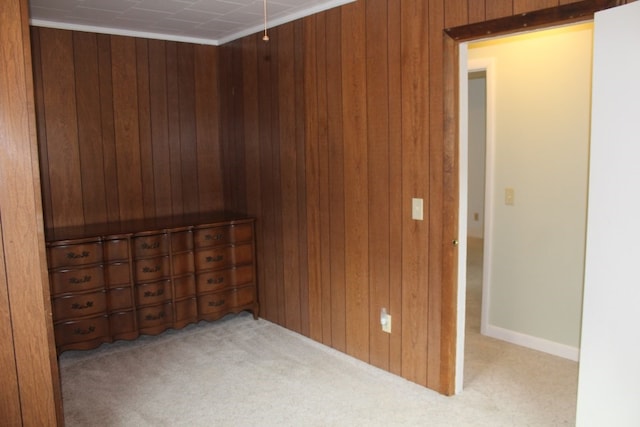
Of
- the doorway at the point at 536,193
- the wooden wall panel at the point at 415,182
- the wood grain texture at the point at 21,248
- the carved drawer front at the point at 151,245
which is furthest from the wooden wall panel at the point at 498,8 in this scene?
the carved drawer front at the point at 151,245

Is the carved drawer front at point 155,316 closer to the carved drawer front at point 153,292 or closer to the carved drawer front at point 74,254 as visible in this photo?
the carved drawer front at point 153,292

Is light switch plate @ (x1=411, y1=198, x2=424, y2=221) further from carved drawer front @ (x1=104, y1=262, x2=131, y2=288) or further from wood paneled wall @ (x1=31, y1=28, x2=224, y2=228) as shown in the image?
wood paneled wall @ (x1=31, y1=28, x2=224, y2=228)

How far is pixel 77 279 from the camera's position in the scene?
11.6 ft

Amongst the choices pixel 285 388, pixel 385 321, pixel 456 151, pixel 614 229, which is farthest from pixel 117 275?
pixel 614 229

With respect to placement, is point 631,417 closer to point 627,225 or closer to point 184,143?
point 627,225

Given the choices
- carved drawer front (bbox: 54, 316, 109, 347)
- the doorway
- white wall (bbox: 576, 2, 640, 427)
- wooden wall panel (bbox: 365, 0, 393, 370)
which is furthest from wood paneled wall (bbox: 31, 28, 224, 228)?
white wall (bbox: 576, 2, 640, 427)

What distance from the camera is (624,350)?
2.07 metres

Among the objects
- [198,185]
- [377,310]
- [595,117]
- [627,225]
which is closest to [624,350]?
[627,225]

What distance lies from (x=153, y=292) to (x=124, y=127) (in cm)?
134

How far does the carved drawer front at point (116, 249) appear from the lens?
362cm

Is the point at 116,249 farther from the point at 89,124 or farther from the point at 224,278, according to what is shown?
the point at 89,124

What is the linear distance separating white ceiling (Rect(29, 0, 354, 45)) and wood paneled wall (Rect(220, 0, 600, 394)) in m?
0.11

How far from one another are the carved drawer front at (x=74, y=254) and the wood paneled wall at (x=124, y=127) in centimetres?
51

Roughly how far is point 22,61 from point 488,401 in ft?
9.08
